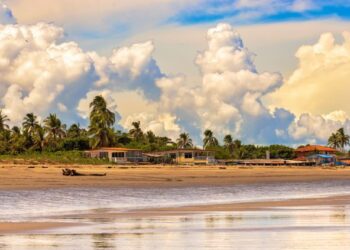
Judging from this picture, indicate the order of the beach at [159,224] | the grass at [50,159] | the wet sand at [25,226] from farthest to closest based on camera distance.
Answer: the grass at [50,159]
the wet sand at [25,226]
the beach at [159,224]

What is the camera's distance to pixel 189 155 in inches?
5374

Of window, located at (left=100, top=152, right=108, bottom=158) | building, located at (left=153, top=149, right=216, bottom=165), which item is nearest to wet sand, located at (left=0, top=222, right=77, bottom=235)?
window, located at (left=100, top=152, right=108, bottom=158)

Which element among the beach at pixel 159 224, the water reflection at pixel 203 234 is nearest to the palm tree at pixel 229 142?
Answer: the beach at pixel 159 224

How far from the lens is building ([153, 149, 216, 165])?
133 m

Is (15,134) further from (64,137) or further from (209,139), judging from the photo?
(209,139)

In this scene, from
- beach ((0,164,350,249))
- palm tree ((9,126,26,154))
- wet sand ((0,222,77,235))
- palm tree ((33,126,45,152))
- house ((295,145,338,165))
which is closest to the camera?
beach ((0,164,350,249))

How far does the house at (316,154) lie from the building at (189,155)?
2864cm

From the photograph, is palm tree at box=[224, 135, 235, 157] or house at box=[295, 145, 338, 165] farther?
palm tree at box=[224, 135, 235, 157]

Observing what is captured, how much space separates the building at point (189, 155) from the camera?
13312 centimetres

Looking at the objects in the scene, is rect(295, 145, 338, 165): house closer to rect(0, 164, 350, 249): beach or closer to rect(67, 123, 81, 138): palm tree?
rect(67, 123, 81, 138): palm tree

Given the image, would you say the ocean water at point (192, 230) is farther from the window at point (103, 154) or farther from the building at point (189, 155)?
the building at point (189, 155)

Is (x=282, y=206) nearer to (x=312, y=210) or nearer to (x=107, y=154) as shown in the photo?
(x=312, y=210)

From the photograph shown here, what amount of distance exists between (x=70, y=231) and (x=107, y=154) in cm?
9965

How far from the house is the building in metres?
28.6
